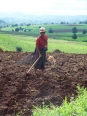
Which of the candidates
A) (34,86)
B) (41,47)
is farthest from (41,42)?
(34,86)

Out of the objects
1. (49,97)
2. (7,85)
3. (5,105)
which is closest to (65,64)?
(7,85)

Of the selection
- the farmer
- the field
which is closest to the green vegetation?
the field

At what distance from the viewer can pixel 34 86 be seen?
1130cm

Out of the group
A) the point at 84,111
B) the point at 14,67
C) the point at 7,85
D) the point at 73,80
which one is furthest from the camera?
the point at 14,67

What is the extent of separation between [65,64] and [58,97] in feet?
21.0

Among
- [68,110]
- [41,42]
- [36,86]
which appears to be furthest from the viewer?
[41,42]

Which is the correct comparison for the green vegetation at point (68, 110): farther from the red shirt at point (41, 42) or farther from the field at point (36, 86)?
the red shirt at point (41, 42)

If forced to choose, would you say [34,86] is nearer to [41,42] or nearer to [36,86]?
[36,86]

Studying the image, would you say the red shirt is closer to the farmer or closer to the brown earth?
the farmer

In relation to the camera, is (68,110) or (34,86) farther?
(34,86)

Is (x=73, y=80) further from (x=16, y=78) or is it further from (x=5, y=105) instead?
(x=5, y=105)

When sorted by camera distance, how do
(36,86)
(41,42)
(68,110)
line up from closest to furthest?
(68,110) < (36,86) < (41,42)

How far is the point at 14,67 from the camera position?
49.9ft

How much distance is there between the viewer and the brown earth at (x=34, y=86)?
30.8ft
